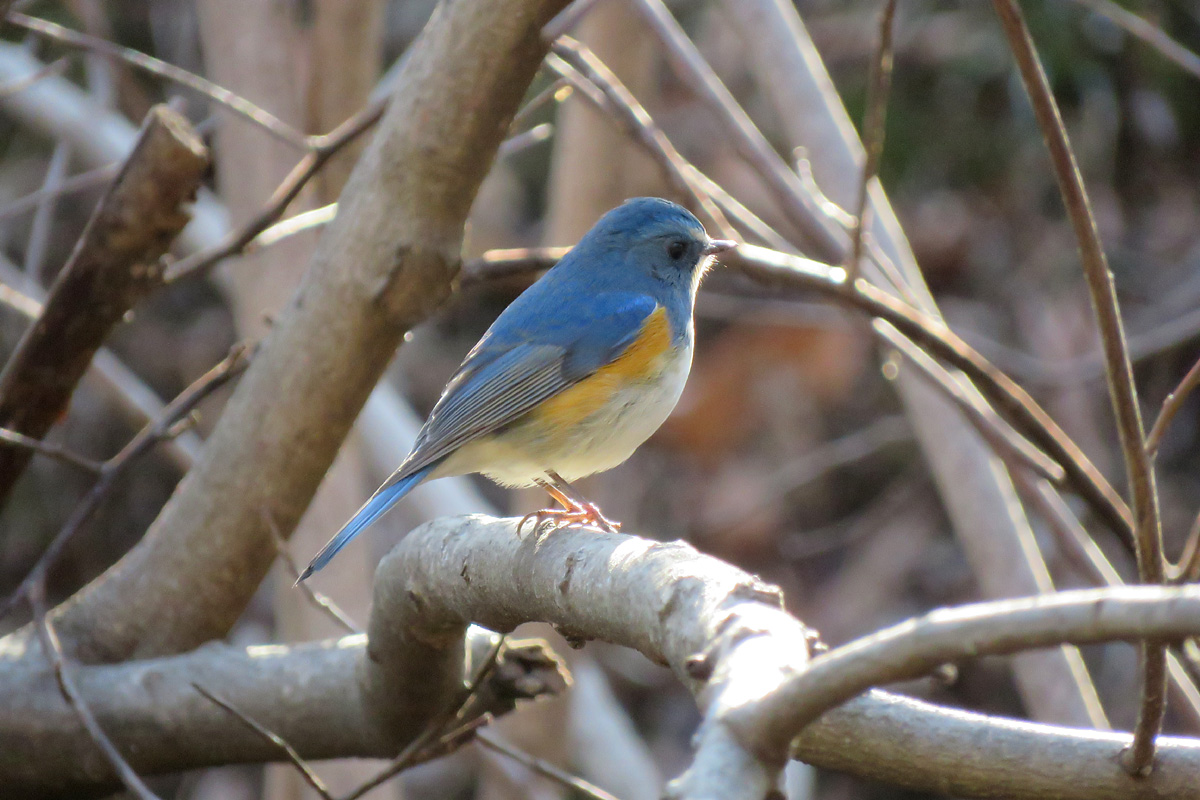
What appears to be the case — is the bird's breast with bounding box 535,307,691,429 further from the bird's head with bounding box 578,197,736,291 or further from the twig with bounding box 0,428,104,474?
the twig with bounding box 0,428,104,474

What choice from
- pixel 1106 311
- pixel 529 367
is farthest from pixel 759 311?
pixel 1106 311

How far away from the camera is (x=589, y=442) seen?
2781 millimetres

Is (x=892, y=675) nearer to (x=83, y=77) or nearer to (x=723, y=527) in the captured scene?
(x=723, y=527)

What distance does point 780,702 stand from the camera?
99 centimetres

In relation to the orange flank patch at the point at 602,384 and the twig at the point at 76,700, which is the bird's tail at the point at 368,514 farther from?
the twig at the point at 76,700

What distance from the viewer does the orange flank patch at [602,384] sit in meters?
2.78

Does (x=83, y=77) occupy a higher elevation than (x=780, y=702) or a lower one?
higher

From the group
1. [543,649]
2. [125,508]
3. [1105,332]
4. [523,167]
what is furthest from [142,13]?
[1105,332]

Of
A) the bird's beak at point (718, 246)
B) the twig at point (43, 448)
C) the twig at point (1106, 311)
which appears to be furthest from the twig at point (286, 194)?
the twig at point (1106, 311)

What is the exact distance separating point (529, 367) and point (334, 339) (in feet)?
2.06

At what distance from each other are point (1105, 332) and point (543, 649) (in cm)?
116

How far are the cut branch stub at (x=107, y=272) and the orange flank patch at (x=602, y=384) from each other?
94cm

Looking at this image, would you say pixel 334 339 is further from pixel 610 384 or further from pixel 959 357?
pixel 959 357

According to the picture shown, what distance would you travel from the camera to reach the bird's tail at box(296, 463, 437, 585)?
2314 mm
